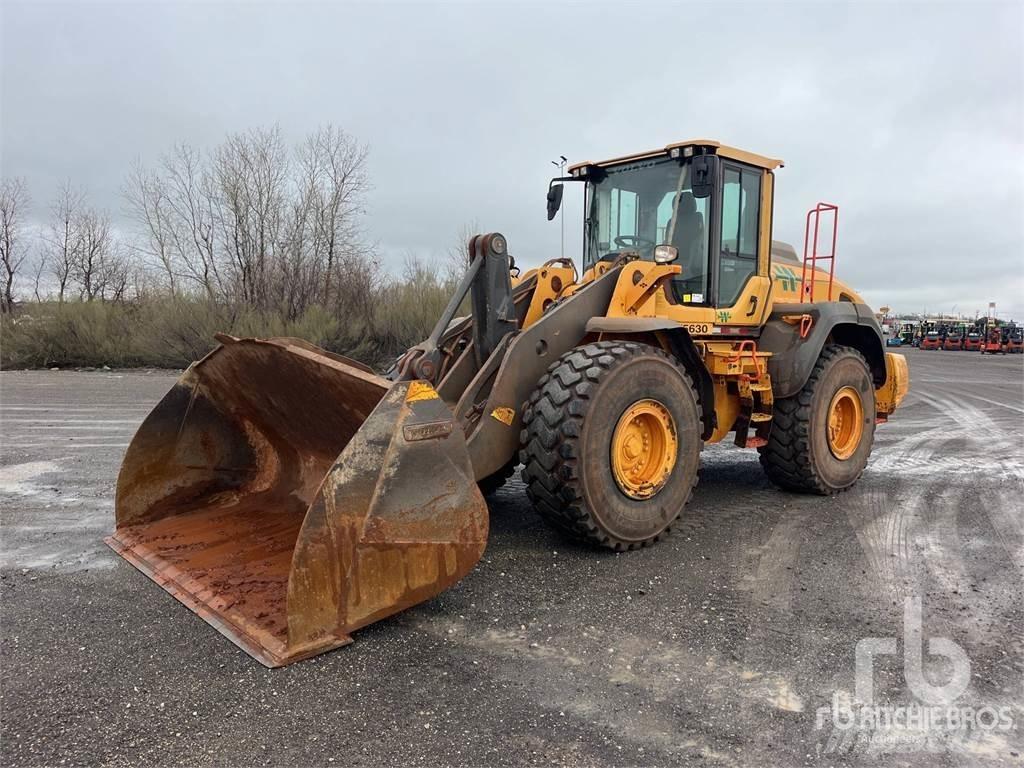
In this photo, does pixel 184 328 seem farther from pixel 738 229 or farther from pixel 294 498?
pixel 738 229

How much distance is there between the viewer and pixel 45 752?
2381 mm

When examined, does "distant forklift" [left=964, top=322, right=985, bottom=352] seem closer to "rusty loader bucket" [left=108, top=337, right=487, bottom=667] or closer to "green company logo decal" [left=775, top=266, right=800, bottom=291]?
"green company logo decal" [left=775, top=266, right=800, bottom=291]

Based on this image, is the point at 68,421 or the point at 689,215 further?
the point at 68,421

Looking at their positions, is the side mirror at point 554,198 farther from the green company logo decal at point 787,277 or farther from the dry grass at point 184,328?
the dry grass at point 184,328

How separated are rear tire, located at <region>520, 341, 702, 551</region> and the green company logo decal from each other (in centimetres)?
225

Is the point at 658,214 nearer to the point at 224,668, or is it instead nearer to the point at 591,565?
the point at 591,565

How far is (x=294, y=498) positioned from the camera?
4.64 metres

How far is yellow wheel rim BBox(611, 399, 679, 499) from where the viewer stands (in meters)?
4.18

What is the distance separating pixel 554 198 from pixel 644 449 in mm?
2604

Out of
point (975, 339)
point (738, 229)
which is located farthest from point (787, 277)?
point (975, 339)

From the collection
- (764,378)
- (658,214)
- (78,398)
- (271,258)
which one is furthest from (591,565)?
(271,258)

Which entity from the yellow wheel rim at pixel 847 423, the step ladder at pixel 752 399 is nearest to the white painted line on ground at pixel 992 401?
the yellow wheel rim at pixel 847 423

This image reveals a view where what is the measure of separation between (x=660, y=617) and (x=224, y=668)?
204cm

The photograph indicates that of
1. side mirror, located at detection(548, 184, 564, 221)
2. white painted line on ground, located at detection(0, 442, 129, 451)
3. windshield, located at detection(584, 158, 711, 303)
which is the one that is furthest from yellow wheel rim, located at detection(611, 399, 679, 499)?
white painted line on ground, located at detection(0, 442, 129, 451)
